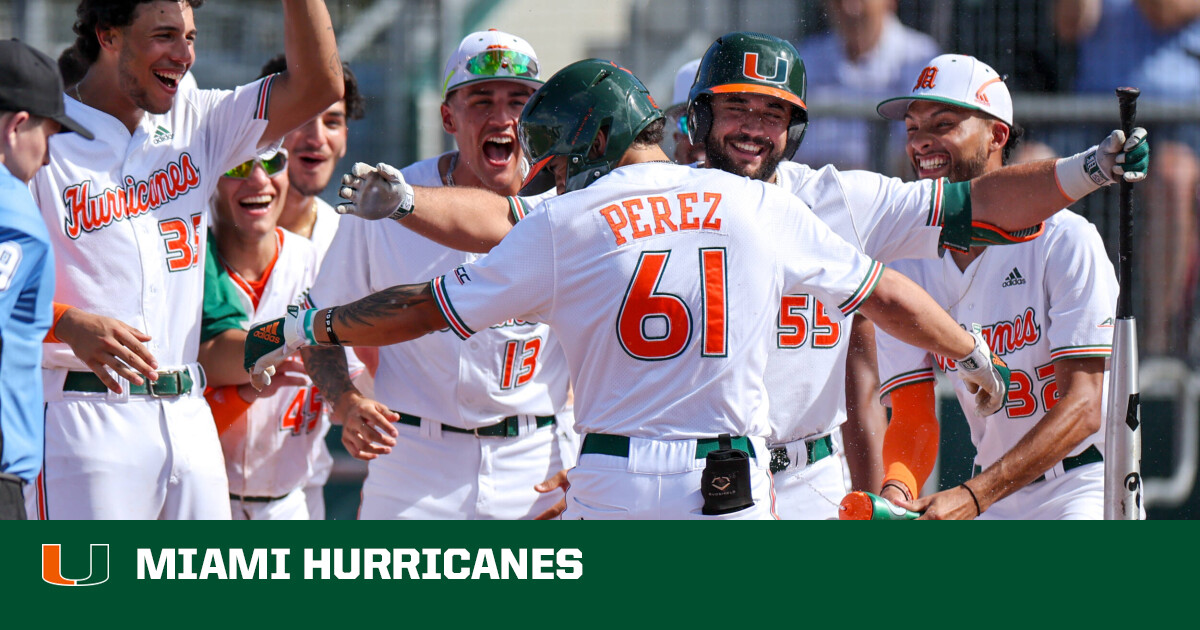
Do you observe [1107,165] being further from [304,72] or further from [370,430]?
[304,72]

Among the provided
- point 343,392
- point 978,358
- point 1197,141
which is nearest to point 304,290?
point 343,392

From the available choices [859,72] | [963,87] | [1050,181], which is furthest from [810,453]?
[859,72]

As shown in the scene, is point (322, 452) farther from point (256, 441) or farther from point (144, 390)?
point (144, 390)

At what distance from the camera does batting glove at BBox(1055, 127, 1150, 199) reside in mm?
3801

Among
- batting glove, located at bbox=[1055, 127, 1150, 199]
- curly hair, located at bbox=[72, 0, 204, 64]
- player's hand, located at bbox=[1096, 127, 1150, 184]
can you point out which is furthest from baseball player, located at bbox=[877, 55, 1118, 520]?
curly hair, located at bbox=[72, 0, 204, 64]

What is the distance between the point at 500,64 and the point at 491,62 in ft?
0.12

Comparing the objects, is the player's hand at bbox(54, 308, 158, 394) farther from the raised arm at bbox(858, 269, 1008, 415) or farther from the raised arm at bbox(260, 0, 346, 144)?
the raised arm at bbox(858, 269, 1008, 415)

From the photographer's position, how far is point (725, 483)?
3.26 metres

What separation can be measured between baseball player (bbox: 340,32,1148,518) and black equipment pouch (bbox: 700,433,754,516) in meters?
0.82

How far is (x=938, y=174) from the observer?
511cm

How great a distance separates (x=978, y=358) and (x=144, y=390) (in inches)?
105

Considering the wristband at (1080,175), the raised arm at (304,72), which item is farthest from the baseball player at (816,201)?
the raised arm at (304,72)

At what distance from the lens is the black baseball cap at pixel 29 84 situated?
3488 millimetres

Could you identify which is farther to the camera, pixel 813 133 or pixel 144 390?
pixel 813 133
